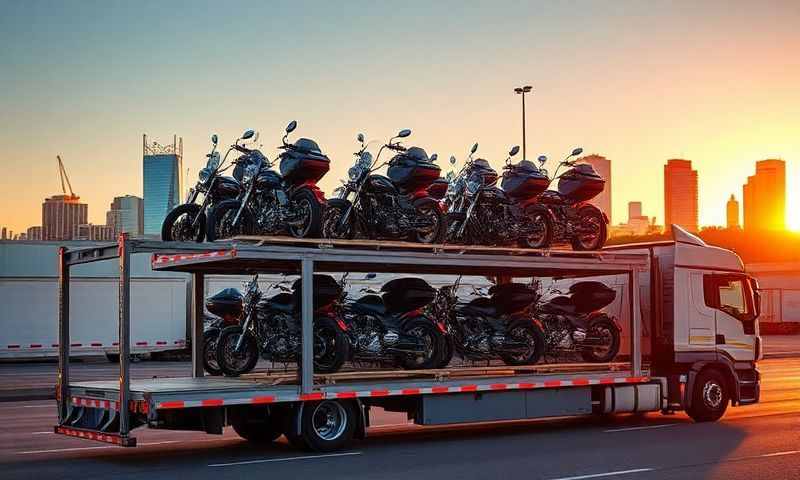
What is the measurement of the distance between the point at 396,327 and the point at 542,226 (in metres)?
3.26

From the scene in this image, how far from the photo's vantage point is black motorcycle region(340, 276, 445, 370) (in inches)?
612

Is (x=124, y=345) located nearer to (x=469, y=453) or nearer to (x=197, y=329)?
(x=197, y=329)

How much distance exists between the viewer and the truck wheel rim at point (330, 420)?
558 inches

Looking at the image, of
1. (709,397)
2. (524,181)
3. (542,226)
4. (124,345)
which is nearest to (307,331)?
(124,345)

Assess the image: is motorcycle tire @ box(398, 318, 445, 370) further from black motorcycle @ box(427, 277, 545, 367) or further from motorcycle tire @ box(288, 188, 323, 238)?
motorcycle tire @ box(288, 188, 323, 238)

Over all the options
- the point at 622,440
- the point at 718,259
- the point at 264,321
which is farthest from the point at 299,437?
the point at 718,259

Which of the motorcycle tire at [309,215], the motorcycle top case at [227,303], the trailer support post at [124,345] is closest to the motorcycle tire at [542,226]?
the motorcycle tire at [309,215]

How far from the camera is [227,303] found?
638 inches

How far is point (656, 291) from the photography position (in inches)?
725

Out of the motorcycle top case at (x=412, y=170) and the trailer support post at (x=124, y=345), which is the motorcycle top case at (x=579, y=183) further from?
the trailer support post at (x=124, y=345)

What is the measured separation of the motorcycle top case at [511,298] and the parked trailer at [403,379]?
312 millimetres

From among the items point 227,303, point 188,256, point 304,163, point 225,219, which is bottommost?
point 227,303

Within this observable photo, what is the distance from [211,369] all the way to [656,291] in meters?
7.43

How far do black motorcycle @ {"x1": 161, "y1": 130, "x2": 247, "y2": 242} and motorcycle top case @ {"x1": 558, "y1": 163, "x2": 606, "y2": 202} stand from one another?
5.66 metres
